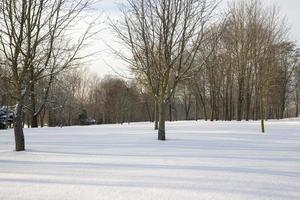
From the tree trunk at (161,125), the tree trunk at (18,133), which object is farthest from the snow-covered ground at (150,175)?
the tree trunk at (161,125)

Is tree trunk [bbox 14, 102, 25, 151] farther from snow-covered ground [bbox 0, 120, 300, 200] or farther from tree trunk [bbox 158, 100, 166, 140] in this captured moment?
tree trunk [bbox 158, 100, 166, 140]

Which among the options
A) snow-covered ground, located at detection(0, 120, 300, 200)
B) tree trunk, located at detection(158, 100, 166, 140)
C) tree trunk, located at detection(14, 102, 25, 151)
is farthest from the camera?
tree trunk, located at detection(158, 100, 166, 140)

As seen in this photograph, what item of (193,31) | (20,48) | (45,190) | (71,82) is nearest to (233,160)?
(45,190)

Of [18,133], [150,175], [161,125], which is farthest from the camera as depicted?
[161,125]

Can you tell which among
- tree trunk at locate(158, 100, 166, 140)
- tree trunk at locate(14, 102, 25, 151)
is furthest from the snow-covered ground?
tree trunk at locate(158, 100, 166, 140)

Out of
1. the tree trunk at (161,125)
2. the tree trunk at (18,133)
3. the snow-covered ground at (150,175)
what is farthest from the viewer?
the tree trunk at (161,125)

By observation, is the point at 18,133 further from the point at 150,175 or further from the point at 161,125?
the point at 150,175

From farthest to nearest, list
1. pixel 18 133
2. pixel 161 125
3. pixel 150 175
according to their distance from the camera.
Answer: pixel 161 125 → pixel 18 133 → pixel 150 175

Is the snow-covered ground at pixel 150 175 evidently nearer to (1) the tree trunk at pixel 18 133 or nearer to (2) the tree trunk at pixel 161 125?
(1) the tree trunk at pixel 18 133

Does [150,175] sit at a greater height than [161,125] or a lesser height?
lesser

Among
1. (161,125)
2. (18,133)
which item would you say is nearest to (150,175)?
(18,133)

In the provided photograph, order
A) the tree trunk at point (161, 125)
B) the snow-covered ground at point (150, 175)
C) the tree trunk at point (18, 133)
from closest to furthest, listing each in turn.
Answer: the snow-covered ground at point (150, 175)
the tree trunk at point (18, 133)
the tree trunk at point (161, 125)

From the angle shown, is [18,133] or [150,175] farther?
[18,133]

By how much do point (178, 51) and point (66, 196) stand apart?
1236 cm
